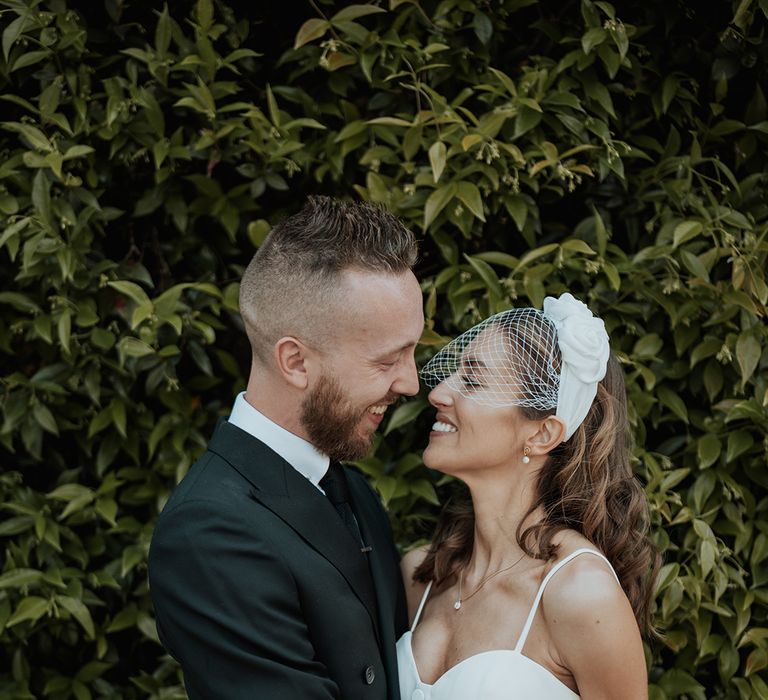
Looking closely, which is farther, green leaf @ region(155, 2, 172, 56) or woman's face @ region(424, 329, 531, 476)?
green leaf @ region(155, 2, 172, 56)

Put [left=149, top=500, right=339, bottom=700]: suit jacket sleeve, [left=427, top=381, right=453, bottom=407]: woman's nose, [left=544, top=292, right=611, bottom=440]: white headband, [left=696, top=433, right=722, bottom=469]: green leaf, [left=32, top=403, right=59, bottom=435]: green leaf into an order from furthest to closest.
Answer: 1. [left=32, top=403, right=59, bottom=435]: green leaf
2. [left=696, top=433, right=722, bottom=469]: green leaf
3. [left=427, top=381, right=453, bottom=407]: woman's nose
4. [left=544, top=292, right=611, bottom=440]: white headband
5. [left=149, top=500, right=339, bottom=700]: suit jacket sleeve

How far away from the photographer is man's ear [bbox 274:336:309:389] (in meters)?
2.41

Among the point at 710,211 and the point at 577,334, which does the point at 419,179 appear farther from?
the point at 710,211

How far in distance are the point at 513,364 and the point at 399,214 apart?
0.73 meters

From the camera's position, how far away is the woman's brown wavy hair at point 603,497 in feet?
8.51

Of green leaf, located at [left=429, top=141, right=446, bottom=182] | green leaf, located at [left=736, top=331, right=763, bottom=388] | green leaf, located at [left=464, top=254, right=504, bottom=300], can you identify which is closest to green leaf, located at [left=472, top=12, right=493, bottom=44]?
green leaf, located at [left=429, top=141, right=446, bottom=182]

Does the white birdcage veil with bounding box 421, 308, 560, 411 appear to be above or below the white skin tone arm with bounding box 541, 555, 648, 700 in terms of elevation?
above

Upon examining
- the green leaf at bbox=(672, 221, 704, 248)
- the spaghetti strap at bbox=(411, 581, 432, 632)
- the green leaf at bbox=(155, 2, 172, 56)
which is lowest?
the spaghetti strap at bbox=(411, 581, 432, 632)

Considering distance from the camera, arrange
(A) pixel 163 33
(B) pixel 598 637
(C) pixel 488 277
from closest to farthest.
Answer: (B) pixel 598 637 → (C) pixel 488 277 → (A) pixel 163 33

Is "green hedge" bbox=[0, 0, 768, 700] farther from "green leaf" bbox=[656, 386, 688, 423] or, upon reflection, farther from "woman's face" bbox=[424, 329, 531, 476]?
"woman's face" bbox=[424, 329, 531, 476]

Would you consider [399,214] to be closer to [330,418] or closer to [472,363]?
[472,363]

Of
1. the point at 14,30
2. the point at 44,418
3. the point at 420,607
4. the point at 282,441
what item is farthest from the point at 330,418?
the point at 14,30

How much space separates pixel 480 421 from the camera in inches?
102

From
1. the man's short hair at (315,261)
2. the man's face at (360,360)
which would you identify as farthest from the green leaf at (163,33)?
the man's face at (360,360)
